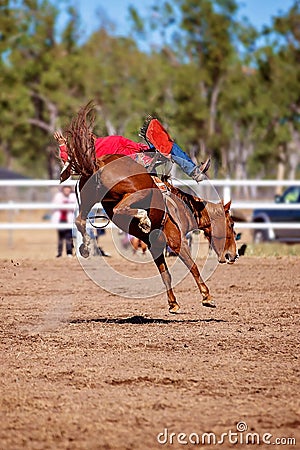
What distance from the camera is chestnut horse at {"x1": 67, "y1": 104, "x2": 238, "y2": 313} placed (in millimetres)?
7320

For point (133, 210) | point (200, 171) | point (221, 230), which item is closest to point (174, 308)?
point (221, 230)

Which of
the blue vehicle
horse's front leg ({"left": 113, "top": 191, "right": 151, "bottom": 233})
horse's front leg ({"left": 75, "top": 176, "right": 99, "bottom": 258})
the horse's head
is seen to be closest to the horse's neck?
the horse's head

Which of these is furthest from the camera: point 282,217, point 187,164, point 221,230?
point 282,217

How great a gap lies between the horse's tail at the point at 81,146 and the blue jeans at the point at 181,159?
3.16ft

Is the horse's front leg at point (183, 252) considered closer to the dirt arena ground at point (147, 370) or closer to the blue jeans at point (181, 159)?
the dirt arena ground at point (147, 370)

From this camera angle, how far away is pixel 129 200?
7.37 metres

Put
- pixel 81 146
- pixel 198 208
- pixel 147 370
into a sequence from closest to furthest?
pixel 147 370 → pixel 81 146 → pixel 198 208

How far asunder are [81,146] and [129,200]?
704 millimetres

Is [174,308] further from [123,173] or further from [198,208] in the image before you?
[123,173]

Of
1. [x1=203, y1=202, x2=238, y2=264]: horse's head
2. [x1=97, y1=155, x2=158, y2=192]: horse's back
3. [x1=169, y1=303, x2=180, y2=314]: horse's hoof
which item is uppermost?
[x1=97, y1=155, x2=158, y2=192]: horse's back

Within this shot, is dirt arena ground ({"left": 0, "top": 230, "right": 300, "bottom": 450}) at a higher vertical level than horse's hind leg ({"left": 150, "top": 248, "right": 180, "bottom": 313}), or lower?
lower

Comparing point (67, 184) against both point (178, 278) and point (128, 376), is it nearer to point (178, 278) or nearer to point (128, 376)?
point (178, 278)

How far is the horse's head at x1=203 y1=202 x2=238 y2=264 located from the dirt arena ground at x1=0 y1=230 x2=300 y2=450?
671 mm

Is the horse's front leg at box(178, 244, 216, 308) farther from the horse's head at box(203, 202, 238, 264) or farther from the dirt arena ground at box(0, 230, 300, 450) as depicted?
the horse's head at box(203, 202, 238, 264)
